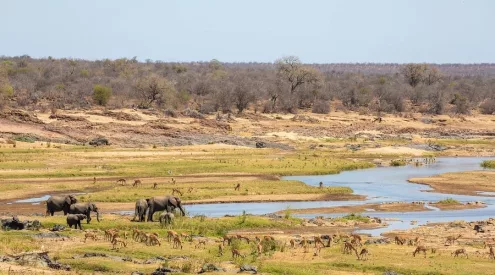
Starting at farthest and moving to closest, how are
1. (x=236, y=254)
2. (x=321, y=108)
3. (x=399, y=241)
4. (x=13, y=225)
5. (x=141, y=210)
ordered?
(x=321, y=108)
(x=141, y=210)
(x=13, y=225)
(x=399, y=241)
(x=236, y=254)

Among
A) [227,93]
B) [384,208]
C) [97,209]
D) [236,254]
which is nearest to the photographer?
[236,254]

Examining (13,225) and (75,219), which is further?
(75,219)

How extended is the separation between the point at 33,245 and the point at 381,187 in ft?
94.3

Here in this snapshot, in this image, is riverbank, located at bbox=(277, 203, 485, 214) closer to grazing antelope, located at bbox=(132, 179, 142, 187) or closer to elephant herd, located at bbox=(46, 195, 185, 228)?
elephant herd, located at bbox=(46, 195, 185, 228)

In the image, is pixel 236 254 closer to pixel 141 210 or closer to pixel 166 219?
pixel 166 219

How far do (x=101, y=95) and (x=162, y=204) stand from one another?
217 ft

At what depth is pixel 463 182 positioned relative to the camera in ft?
182

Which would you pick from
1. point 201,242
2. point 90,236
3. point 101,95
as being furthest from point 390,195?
point 101,95

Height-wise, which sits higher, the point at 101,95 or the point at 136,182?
the point at 101,95

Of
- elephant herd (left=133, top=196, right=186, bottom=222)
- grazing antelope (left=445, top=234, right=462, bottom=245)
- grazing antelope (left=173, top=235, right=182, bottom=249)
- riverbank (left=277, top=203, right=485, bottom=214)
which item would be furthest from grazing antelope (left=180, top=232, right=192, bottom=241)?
riverbank (left=277, top=203, right=485, bottom=214)

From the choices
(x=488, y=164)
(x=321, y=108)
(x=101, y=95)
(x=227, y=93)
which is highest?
(x=227, y=93)

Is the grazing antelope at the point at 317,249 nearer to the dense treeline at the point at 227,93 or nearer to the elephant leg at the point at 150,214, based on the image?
the elephant leg at the point at 150,214

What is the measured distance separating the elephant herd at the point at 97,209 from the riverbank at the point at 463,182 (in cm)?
2085

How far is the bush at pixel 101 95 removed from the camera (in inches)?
3974
